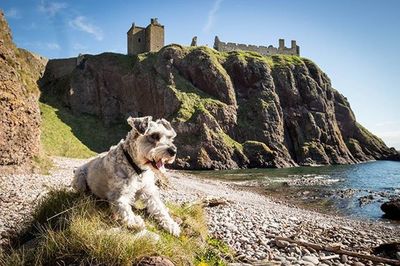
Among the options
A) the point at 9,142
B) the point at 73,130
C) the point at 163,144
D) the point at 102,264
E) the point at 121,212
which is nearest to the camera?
the point at 102,264

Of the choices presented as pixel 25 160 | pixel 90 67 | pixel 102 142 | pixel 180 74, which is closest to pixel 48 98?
pixel 90 67

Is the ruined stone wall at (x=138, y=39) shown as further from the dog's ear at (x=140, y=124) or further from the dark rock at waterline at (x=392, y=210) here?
the dog's ear at (x=140, y=124)

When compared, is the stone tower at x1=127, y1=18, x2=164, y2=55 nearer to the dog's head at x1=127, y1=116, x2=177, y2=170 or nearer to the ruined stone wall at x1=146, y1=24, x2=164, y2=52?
the ruined stone wall at x1=146, y1=24, x2=164, y2=52

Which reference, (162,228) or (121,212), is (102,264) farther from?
(162,228)

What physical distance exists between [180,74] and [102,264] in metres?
85.2

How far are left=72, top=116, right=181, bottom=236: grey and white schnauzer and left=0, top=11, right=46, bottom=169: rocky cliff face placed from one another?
10.9 m

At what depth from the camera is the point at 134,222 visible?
20.2ft

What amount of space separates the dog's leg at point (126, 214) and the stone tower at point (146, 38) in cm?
9166

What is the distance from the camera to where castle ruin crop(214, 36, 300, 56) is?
357 ft

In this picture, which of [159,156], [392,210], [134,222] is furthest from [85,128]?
[134,222]

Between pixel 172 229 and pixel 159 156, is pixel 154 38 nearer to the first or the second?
pixel 159 156

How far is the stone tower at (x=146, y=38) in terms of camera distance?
309 feet

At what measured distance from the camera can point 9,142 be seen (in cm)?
1581

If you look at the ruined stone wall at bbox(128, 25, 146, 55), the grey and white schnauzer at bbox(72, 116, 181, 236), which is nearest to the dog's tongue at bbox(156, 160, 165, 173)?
the grey and white schnauzer at bbox(72, 116, 181, 236)
